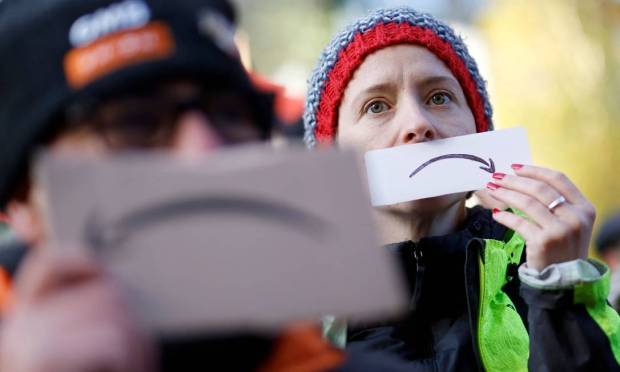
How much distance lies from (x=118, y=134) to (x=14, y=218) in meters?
0.27

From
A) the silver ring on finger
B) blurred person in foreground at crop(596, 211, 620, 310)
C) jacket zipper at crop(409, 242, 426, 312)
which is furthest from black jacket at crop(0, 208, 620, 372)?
blurred person in foreground at crop(596, 211, 620, 310)

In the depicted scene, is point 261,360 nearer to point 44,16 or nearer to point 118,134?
point 118,134

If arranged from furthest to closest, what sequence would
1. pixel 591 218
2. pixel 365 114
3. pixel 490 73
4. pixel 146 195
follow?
pixel 490 73, pixel 365 114, pixel 591 218, pixel 146 195

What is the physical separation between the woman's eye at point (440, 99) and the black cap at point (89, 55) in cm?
116

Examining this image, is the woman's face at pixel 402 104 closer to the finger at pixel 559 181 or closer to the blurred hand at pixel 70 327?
the finger at pixel 559 181

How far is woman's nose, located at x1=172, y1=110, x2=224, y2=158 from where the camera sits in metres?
1.16

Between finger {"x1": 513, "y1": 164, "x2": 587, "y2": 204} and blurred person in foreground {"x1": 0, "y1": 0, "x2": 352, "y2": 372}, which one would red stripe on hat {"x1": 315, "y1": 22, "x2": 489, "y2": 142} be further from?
blurred person in foreground {"x1": 0, "y1": 0, "x2": 352, "y2": 372}

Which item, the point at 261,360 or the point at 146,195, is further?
the point at 261,360

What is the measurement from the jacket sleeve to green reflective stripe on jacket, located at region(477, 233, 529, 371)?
0.30 ft

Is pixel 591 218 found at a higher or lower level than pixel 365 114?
lower

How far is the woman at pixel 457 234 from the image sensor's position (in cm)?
193

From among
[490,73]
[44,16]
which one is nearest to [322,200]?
[44,16]

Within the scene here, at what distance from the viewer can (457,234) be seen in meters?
2.30

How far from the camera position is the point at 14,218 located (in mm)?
1355
